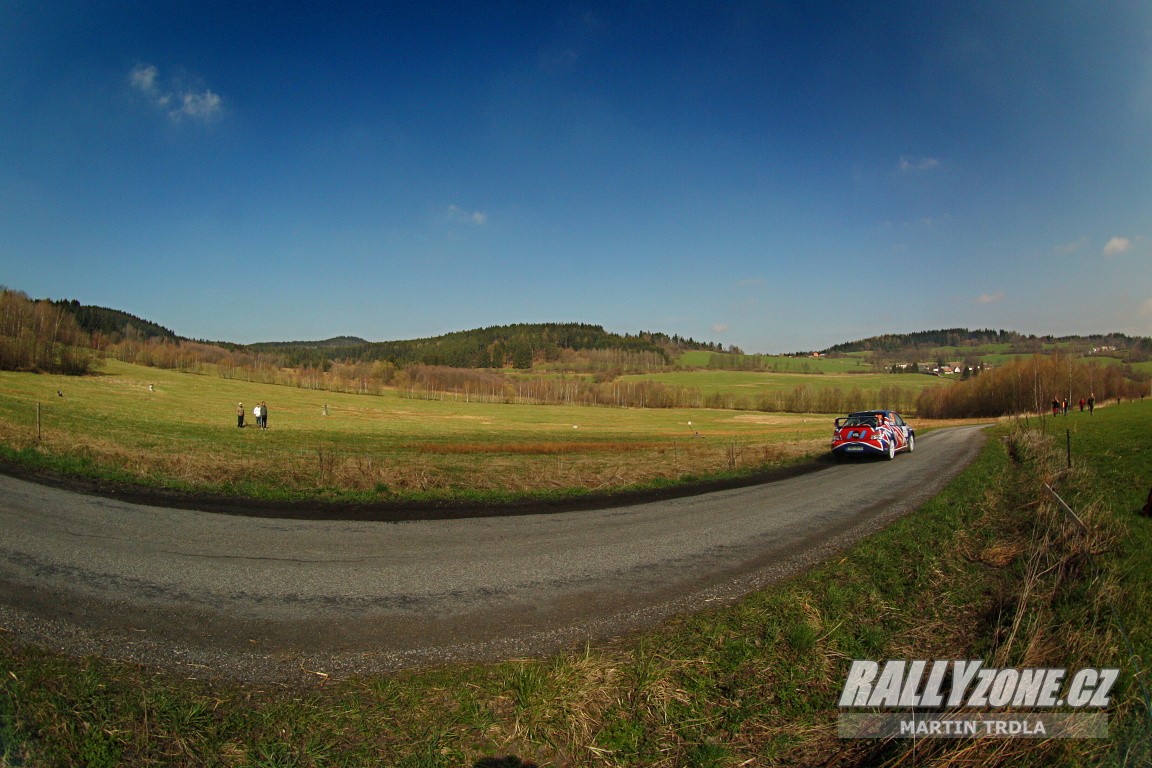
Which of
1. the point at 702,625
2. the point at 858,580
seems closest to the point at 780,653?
the point at 702,625

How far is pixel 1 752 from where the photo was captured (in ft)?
10.0

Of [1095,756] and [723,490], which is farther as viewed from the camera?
[723,490]

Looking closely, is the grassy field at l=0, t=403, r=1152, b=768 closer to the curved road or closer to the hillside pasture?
the curved road

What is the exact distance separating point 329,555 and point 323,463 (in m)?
7.83

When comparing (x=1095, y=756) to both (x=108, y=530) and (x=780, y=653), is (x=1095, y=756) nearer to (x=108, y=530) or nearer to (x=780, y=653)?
(x=780, y=653)

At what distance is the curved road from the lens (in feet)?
15.6

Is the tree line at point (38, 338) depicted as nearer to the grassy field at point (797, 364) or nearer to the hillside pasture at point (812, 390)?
the hillside pasture at point (812, 390)

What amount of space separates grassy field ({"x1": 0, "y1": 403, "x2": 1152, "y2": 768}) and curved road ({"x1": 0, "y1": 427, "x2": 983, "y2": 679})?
0.46 meters

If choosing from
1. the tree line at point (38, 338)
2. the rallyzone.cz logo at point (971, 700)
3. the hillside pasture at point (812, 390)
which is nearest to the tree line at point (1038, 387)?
the hillside pasture at point (812, 390)

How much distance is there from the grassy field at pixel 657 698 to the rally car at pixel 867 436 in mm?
15713

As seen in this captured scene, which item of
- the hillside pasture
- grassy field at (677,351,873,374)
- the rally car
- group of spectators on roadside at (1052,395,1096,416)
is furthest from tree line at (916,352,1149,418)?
grassy field at (677,351,873,374)

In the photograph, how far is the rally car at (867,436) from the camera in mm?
21006

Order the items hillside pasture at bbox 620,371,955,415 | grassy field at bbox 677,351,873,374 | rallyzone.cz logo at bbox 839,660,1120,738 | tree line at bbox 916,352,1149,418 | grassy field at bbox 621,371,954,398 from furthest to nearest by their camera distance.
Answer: grassy field at bbox 677,351,873,374 < grassy field at bbox 621,371,954,398 < hillside pasture at bbox 620,371,955,415 < tree line at bbox 916,352,1149,418 < rallyzone.cz logo at bbox 839,660,1120,738

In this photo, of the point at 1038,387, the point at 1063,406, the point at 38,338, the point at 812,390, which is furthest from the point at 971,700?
the point at 812,390
